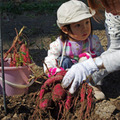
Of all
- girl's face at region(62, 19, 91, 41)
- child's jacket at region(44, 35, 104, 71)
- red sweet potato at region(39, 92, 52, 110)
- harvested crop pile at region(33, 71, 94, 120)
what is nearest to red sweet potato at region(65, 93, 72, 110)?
harvested crop pile at region(33, 71, 94, 120)

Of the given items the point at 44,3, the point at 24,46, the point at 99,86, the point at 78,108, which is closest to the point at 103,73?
the point at 99,86

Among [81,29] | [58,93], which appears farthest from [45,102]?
[81,29]

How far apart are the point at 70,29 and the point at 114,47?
0.43 metres

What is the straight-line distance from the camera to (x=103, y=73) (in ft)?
6.11

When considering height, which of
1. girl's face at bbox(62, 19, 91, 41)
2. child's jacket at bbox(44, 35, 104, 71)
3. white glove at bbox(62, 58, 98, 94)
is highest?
girl's face at bbox(62, 19, 91, 41)

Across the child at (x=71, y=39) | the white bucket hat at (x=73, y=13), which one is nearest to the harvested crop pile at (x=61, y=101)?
the child at (x=71, y=39)

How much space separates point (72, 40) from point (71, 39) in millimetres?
14

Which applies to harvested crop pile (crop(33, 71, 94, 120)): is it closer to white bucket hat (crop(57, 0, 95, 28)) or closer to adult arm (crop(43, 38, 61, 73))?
adult arm (crop(43, 38, 61, 73))

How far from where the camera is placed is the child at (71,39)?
73.3 inches

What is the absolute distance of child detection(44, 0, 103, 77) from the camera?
6.11ft

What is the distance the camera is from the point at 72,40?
2.09 metres

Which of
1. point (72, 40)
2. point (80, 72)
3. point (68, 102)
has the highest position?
point (72, 40)

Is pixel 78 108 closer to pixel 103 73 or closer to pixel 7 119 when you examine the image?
pixel 103 73

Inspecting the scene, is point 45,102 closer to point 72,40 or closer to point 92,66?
point 92,66
